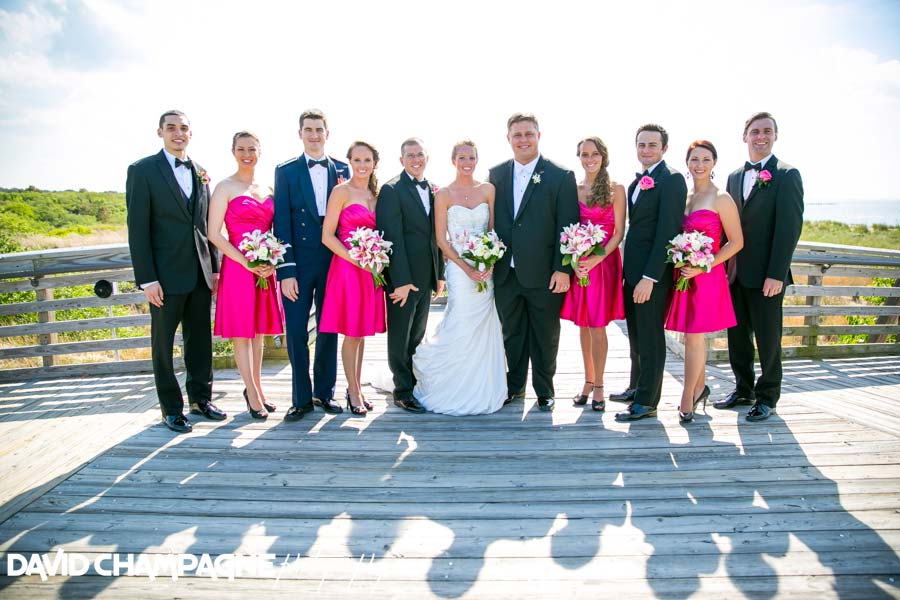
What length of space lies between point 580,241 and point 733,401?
1986mm

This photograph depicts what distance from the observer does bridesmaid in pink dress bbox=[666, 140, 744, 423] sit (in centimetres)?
412

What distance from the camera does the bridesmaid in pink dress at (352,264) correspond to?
14.2 ft

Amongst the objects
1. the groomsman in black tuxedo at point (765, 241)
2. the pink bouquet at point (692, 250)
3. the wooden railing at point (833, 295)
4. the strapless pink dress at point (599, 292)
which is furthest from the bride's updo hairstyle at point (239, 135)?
the wooden railing at point (833, 295)

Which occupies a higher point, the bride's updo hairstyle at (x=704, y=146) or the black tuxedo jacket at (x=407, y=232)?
the bride's updo hairstyle at (x=704, y=146)

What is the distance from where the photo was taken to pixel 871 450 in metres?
3.72

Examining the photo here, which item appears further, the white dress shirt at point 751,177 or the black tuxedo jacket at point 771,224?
the white dress shirt at point 751,177

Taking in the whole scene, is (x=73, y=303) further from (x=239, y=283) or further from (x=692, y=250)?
(x=692, y=250)

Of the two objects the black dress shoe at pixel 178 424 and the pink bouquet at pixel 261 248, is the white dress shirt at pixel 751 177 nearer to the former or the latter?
the pink bouquet at pixel 261 248

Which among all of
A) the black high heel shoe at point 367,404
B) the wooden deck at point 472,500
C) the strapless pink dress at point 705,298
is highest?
the strapless pink dress at point 705,298

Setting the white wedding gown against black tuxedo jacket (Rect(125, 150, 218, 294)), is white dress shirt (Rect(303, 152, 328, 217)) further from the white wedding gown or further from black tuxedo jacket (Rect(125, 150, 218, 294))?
the white wedding gown

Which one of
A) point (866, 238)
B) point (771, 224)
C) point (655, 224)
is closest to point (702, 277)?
point (655, 224)

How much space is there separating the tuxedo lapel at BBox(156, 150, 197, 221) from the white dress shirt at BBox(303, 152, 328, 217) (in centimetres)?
96

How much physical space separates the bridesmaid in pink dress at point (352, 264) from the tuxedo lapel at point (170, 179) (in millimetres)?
1052

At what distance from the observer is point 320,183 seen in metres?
4.42
